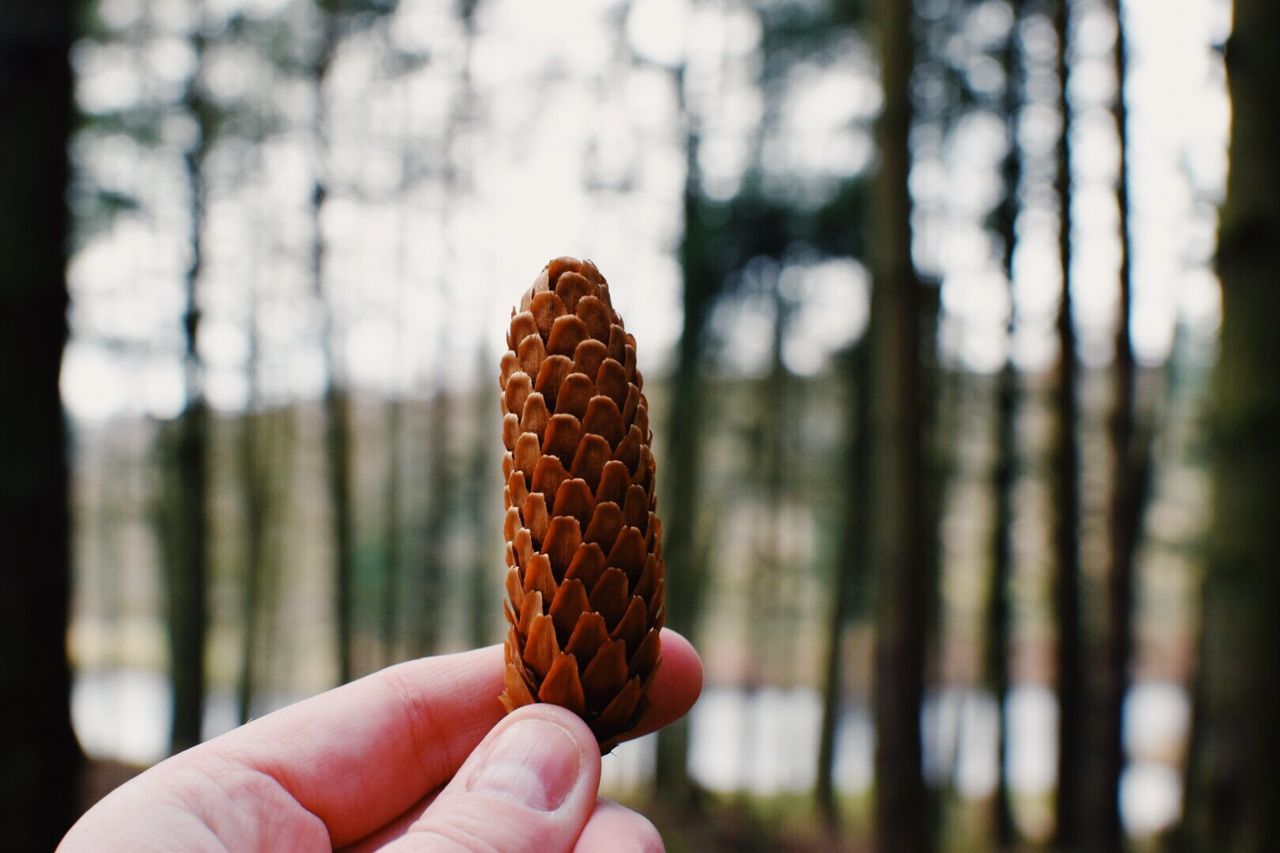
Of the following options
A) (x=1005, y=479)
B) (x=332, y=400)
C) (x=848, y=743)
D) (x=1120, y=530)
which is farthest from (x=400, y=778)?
(x=848, y=743)

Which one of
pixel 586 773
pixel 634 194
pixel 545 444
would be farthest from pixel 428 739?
pixel 634 194

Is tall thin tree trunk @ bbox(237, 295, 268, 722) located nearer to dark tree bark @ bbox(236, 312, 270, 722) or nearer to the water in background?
dark tree bark @ bbox(236, 312, 270, 722)

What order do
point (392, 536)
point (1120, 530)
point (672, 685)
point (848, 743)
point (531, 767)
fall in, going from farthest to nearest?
point (392, 536) → point (848, 743) → point (1120, 530) → point (672, 685) → point (531, 767)

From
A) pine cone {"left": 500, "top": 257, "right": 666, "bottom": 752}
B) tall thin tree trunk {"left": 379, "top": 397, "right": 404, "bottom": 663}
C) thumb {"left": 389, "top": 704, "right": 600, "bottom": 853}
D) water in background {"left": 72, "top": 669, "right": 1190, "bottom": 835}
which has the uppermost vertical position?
pine cone {"left": 500, "top": 257, "right": 666, "bottom": 752}

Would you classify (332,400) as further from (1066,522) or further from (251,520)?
(1066,522)

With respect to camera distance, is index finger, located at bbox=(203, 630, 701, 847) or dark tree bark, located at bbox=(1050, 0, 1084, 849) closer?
index finger, located at bbox=(203, 630, 701, 847)

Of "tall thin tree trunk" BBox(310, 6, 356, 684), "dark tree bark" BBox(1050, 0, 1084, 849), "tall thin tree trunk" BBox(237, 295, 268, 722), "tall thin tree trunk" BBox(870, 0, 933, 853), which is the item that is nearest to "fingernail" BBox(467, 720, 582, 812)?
"tall thin tree trunk" BBox(870, 0, 933, 853)

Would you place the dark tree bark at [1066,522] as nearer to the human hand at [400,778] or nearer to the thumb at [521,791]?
the human hand at [400,778]
